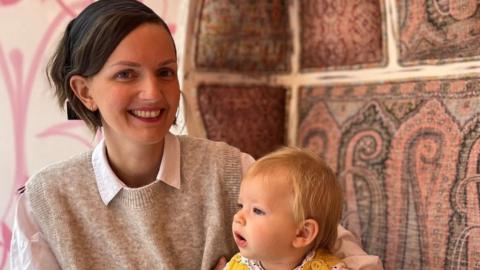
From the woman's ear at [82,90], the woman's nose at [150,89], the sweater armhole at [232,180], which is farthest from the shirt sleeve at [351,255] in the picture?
the woman's ear at [82,90]

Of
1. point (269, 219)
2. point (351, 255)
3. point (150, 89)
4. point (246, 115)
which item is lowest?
point (351, 255)

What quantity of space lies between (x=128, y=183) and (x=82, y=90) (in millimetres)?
210

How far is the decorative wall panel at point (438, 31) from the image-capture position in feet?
3.92

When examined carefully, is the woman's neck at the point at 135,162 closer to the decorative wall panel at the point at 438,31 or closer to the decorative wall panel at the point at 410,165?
the decorative wall panel at the point at 410,165

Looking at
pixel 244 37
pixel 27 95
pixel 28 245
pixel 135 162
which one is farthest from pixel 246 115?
pixel 28 245

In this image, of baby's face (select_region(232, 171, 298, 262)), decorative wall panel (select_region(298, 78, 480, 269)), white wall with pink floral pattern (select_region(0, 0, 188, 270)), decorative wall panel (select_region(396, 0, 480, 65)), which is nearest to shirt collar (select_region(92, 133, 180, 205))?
baby's face (select_region(232, 171, 298, 262))

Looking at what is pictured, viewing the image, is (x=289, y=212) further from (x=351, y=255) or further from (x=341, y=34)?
(x=341, y=34)

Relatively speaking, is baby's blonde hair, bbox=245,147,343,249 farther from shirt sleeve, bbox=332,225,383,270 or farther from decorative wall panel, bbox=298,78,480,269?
decorative wall panel, bbox=298,78,480,269

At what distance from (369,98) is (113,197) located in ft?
2.05

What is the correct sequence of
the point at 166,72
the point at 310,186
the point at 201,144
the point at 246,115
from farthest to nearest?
1. the point at 246,115
2. the point at 201,144
3. the point at 166,72
4. the point at 310,186

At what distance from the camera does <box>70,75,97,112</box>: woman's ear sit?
44.4 inches

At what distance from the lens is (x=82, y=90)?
1143mm

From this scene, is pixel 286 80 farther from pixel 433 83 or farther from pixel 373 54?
pixel 433 83

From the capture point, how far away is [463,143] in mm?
1202
